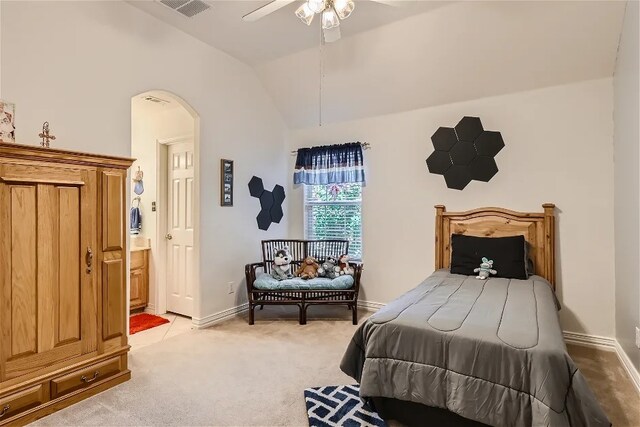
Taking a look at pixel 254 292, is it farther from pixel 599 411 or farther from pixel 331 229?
pixel 599 411

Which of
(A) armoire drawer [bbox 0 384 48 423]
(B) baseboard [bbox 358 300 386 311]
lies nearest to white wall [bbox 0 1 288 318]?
(B) baseboard [bbox 358 300 386 311]

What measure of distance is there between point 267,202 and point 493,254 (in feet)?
8.77

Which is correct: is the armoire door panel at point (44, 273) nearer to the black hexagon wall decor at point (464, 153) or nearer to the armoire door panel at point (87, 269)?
the armoire door panel at point (87, 269)

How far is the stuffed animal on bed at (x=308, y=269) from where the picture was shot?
4.06 meters

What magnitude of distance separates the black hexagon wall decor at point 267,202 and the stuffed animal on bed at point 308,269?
0.75 meters

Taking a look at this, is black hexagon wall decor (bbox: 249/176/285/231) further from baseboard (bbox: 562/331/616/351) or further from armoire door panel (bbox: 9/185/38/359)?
baseboard (bbox: 562/331/616/351)

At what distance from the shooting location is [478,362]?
67.2 inches

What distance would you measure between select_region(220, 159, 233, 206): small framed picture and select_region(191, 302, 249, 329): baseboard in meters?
1.21

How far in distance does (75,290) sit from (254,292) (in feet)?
5.81

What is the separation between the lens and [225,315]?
399cm

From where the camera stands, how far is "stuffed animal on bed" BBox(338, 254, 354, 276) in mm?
4059

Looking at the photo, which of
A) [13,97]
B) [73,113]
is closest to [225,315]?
[73,113]

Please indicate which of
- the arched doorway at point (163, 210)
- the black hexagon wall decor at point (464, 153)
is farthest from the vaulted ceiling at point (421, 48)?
the arched doorway at point (163, 210)

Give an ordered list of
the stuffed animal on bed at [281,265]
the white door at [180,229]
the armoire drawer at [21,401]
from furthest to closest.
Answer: the white door at [180,229], the stuffed animal on bed at [281,265], the armoire drawer at [21,401]
